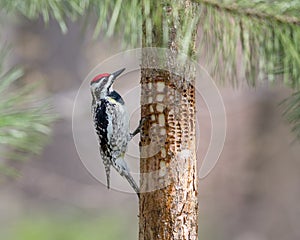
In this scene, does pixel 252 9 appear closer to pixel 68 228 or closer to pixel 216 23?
pixel 216 23

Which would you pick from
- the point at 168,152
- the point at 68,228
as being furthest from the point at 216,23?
the point at 68,228

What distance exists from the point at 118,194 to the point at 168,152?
211 cm

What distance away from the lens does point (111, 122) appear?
2.30 ft

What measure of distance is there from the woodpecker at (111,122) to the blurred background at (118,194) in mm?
1876

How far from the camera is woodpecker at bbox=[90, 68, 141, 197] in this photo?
69cm

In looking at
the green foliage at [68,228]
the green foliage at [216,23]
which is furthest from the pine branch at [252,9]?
the green foliage at [68,228]

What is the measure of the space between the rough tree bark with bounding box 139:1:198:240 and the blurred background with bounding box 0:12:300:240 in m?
1.91

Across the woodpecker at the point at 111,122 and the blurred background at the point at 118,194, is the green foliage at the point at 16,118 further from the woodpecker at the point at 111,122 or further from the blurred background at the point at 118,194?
the blurred background at the point at 118,194

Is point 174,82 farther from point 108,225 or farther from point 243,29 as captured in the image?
point 108,225

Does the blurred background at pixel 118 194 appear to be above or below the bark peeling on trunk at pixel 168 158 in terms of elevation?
above

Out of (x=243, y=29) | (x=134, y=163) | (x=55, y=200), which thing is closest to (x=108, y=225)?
(x=55, y=200)

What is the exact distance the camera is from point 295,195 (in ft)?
8.70

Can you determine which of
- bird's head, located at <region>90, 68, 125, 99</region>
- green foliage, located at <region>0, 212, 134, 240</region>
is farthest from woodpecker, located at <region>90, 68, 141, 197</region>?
green foliage, located at <region>0, 212, 134, 240</region>

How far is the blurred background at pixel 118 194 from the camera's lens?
2.62 metres
